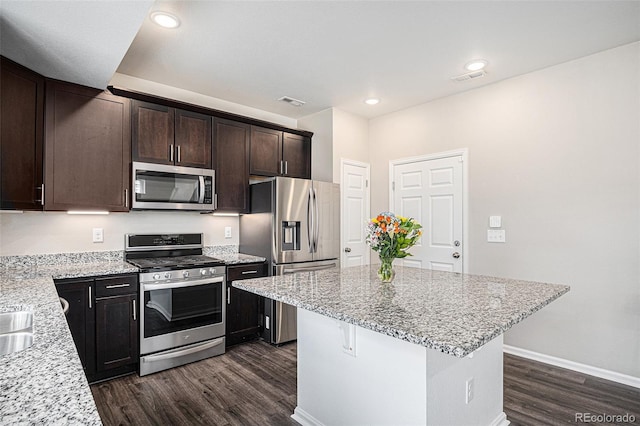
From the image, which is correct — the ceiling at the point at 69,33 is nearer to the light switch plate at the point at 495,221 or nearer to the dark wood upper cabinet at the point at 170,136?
the dark wood upper cabinet at the point at 170,136

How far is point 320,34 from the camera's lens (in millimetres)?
2627

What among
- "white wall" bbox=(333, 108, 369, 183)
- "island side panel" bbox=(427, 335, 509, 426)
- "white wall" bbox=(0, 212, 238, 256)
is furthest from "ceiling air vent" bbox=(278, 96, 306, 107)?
"island side panel" bbox=(427, 335, 509, 426)

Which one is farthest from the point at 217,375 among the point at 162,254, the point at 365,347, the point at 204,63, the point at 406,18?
the point at 406,18

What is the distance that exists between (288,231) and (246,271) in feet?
1.94

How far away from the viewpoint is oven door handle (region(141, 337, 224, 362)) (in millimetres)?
2883

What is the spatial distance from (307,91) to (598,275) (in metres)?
3.15

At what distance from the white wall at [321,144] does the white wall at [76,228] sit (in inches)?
58.4

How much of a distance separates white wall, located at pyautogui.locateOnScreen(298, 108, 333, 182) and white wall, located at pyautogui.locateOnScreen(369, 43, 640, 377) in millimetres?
1447

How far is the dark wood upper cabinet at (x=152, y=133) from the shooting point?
10.1 ft

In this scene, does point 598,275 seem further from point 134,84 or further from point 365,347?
point 134,84

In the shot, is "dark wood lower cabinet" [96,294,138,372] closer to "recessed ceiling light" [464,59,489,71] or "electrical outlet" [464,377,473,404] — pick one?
"electrical outlet" [464,377,473,404]

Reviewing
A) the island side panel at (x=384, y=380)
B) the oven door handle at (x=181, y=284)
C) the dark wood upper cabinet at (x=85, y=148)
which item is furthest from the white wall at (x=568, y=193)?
the dark wood upper cabinet at (x=85, y=148)

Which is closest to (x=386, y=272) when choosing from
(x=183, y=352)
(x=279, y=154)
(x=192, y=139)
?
(x=183, y=352)

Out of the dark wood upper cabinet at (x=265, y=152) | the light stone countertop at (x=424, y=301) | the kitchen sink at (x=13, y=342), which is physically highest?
the dark wood upper cabinet at (x=265, y=152)
